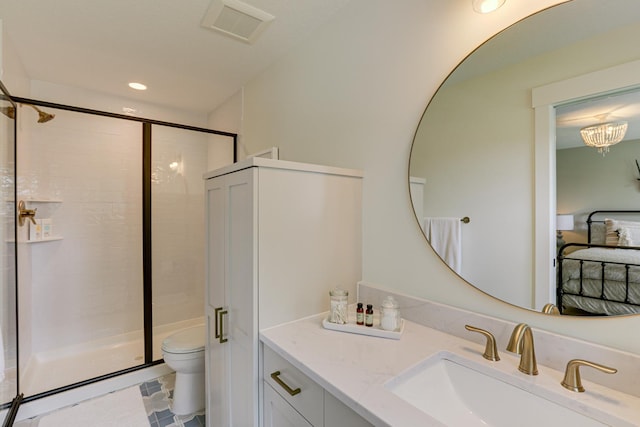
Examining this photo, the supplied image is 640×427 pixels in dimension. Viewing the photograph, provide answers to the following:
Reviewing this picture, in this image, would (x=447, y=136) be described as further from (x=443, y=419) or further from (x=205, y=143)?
(x=205, y=143)

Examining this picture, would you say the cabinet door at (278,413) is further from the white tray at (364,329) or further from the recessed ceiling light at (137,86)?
the recessed ceiling light at (137,86)

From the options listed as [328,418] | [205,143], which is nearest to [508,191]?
[328,418]

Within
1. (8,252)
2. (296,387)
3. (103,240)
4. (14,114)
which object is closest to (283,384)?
(296,387)

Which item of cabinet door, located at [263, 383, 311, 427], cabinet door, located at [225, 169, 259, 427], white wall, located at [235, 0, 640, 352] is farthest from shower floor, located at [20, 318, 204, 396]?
white wall, located at [235, 0, 640, 352]

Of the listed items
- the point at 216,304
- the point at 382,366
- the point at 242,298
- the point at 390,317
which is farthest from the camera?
the point at 216,304

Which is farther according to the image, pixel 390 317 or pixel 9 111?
pixel 9 111

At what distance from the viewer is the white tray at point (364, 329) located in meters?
1.11

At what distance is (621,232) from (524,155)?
0.33 metres

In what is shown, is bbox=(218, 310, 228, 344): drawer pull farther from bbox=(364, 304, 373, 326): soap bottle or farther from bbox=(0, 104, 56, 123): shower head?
bbox=(0, 104, 56, 123): shower head

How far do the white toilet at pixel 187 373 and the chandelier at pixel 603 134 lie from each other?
2.16 meters

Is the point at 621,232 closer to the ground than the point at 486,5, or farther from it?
closer to the ground

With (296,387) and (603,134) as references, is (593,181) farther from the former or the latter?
(296,387)

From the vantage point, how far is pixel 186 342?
1984mm

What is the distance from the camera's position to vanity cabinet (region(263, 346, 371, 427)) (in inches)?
31.9
